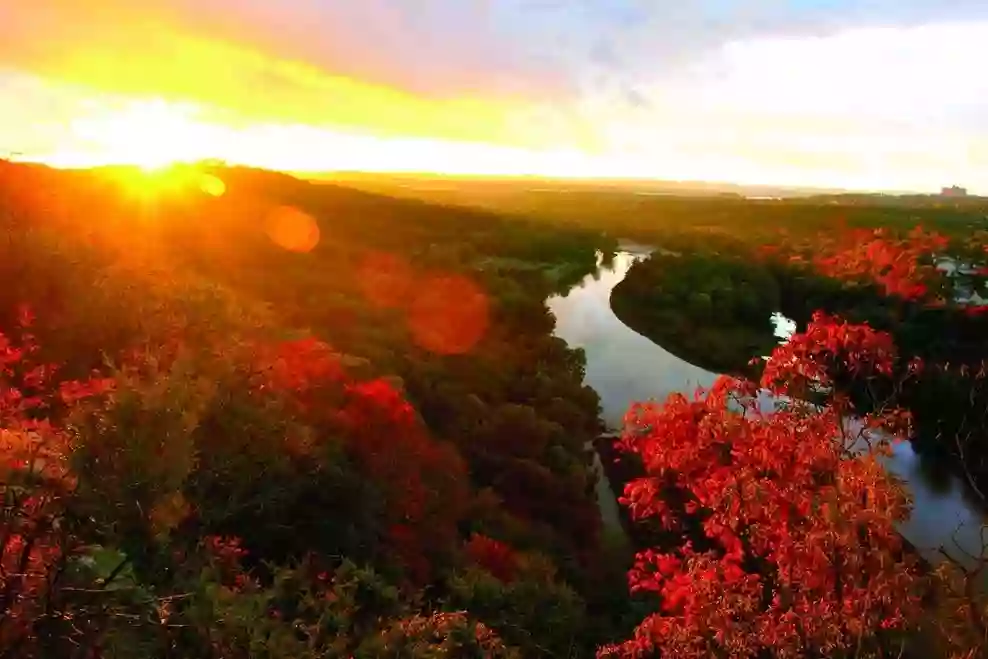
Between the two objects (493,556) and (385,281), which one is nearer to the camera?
(493,556)

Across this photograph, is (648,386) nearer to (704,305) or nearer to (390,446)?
(704,305)

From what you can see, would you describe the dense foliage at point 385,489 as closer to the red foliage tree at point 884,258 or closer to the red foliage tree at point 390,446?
the red foliage tree at point 390,446

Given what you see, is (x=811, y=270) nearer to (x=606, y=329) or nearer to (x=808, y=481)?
(x=606, y=329)

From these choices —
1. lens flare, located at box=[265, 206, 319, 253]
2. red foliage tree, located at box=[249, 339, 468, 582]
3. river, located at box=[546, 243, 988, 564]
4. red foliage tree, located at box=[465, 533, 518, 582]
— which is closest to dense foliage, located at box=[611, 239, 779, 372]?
river, located at box=[546, 243, 988, 564]

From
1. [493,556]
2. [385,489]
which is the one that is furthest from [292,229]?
[493,556]

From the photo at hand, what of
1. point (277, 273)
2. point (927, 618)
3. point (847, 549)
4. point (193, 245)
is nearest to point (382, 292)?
point (277, 273)

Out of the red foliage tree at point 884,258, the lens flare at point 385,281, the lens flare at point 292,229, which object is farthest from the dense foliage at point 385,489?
the red foliage tree at point 884,258

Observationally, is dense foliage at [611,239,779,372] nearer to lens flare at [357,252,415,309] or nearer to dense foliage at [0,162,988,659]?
dense foliage at [0,162,988,659]
